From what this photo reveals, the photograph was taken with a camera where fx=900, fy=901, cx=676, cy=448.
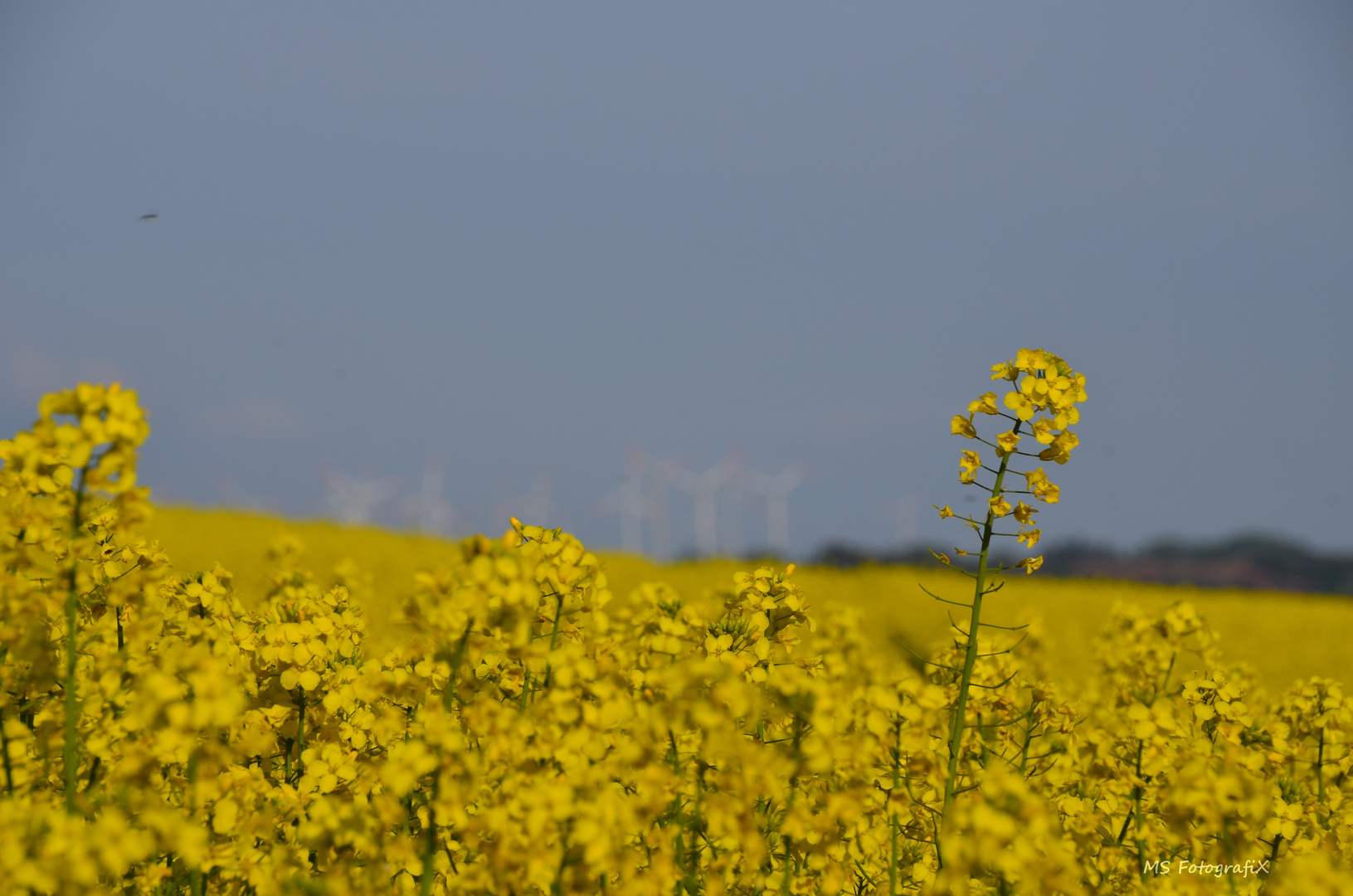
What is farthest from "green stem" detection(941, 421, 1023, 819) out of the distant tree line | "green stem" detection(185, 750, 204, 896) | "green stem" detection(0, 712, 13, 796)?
the distant tree line

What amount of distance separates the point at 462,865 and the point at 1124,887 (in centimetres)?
285

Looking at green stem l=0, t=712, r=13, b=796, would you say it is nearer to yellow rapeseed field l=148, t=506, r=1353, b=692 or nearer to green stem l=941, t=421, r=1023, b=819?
green stem l=941, t=421, r=1023, b=819

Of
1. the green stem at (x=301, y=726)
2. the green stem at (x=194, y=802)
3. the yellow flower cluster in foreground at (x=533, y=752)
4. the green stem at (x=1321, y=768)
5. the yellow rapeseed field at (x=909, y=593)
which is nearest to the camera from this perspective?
the yellow flower cluster in foreground at (x=533, y=752)

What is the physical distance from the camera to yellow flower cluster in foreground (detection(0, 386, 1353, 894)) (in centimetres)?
234

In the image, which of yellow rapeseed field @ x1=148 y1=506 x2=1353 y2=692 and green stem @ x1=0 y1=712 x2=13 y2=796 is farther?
yellow rapeseed field @ x1=148 y1=506 x2=1353 y2=692

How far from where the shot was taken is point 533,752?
244 centimetres

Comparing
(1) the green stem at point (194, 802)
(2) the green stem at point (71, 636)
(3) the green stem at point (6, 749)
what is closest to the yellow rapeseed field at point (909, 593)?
(1) the green stem at point (194, 802)

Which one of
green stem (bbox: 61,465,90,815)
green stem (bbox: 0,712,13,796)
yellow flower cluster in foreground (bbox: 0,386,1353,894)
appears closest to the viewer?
yellow flower cluster in foreground (bbox: 0,386,1353,894)

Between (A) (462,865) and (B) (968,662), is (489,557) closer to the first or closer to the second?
(A) (462,865)

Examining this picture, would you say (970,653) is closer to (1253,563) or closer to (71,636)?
(71,636)

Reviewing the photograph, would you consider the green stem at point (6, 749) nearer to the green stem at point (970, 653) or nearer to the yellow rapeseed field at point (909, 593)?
the green stem at point (970, 653)

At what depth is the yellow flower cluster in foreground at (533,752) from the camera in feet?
7.68

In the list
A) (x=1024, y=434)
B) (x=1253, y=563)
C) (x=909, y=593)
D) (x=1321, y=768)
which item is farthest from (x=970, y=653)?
(x=1253, y=563)

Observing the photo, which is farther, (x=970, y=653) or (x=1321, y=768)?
(x=1321, y=768)
